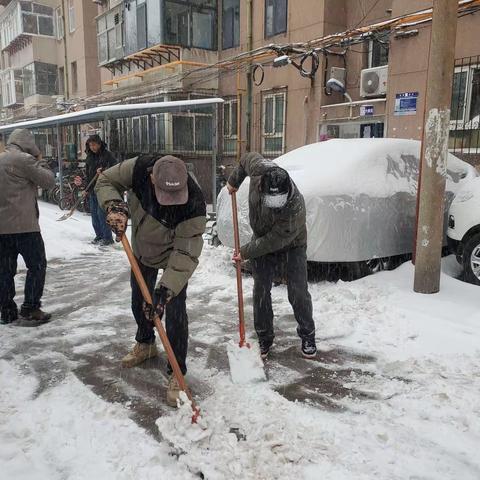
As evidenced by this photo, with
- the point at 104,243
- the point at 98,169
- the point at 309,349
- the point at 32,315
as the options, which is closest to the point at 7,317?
the point at 32,315

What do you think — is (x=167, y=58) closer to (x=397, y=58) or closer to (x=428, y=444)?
(x=397, y=58)

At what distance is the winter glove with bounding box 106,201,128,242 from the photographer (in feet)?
9.46

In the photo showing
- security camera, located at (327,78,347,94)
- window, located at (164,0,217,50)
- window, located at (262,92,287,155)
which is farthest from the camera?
window, located at (164,0,217,50)

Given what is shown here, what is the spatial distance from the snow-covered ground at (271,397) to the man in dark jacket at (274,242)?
304mm

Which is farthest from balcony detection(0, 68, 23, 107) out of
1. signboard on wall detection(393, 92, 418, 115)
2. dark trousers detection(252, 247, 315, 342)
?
dark trousers detection(252, 247, 315, 342)

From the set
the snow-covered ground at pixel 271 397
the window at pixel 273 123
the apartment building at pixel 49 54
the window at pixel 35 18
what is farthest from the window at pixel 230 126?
the window at pixel 35 18

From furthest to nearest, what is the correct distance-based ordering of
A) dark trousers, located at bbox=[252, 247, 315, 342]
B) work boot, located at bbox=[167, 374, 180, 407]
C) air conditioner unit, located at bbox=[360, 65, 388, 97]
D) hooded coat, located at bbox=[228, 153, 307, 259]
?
air conditioner unit, located at bbox=[360, 65, 388, 97] < dark trousers, located at bbox=[252, 247, 315, 342] < hooded coat, located at bbox=[228, 153, 307, 259] < work boot, located at bbox=[167, 374, 180, 407]

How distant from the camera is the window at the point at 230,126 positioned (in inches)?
600

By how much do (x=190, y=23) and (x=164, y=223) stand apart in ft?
48.1

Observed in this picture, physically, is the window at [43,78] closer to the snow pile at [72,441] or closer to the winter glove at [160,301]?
the snow pile at [72,441]

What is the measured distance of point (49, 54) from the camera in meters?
27.8

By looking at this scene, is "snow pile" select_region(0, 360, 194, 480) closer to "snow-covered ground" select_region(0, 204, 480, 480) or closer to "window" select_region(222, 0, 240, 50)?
"snow-covered ground" select_region(0, 204, 480, 480)

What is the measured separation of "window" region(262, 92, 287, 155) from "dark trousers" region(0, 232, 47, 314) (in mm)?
10121

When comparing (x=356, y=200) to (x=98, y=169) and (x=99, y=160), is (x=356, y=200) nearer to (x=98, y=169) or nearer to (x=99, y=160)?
(x=98, y=169)
